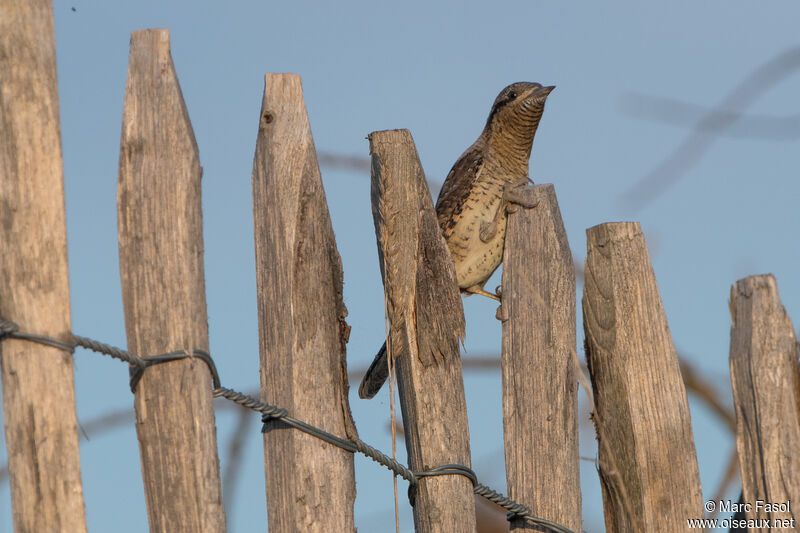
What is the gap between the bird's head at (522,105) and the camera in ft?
16.2

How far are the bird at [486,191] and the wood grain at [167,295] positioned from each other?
1197 mm

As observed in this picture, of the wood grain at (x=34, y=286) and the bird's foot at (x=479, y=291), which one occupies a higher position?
the bird's foot at (x=479, y=291)

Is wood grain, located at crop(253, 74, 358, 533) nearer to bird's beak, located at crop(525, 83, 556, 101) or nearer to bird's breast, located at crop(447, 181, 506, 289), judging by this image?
bird's breast, located at crop(447, 181, 506, 289)

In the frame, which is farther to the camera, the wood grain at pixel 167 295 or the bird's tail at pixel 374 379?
the bird's tail at pixel 374 379

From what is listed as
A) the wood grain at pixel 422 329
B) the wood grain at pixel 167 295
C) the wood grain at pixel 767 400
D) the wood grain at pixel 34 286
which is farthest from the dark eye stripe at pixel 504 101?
the wood grain at pixel 34 286

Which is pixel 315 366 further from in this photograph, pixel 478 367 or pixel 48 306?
pixel 478 367

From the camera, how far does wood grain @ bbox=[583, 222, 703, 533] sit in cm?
293

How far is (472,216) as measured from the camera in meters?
4.17

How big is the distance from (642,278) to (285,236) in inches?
47.7

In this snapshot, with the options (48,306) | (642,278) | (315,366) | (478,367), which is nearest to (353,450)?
(315,366)

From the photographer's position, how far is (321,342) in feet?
8.63

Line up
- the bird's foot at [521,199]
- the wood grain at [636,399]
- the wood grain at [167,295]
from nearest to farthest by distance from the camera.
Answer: the wood grain at [167,295] < the wood grain at [636,399] < the bird's foot at [521,199]

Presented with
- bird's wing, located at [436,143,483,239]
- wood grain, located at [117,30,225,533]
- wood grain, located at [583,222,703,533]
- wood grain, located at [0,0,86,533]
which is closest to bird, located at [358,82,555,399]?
bird's wing, located at [436,143,483,239]

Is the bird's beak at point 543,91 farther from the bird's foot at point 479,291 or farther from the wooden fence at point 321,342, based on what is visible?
the wooden fence at point 321,342
